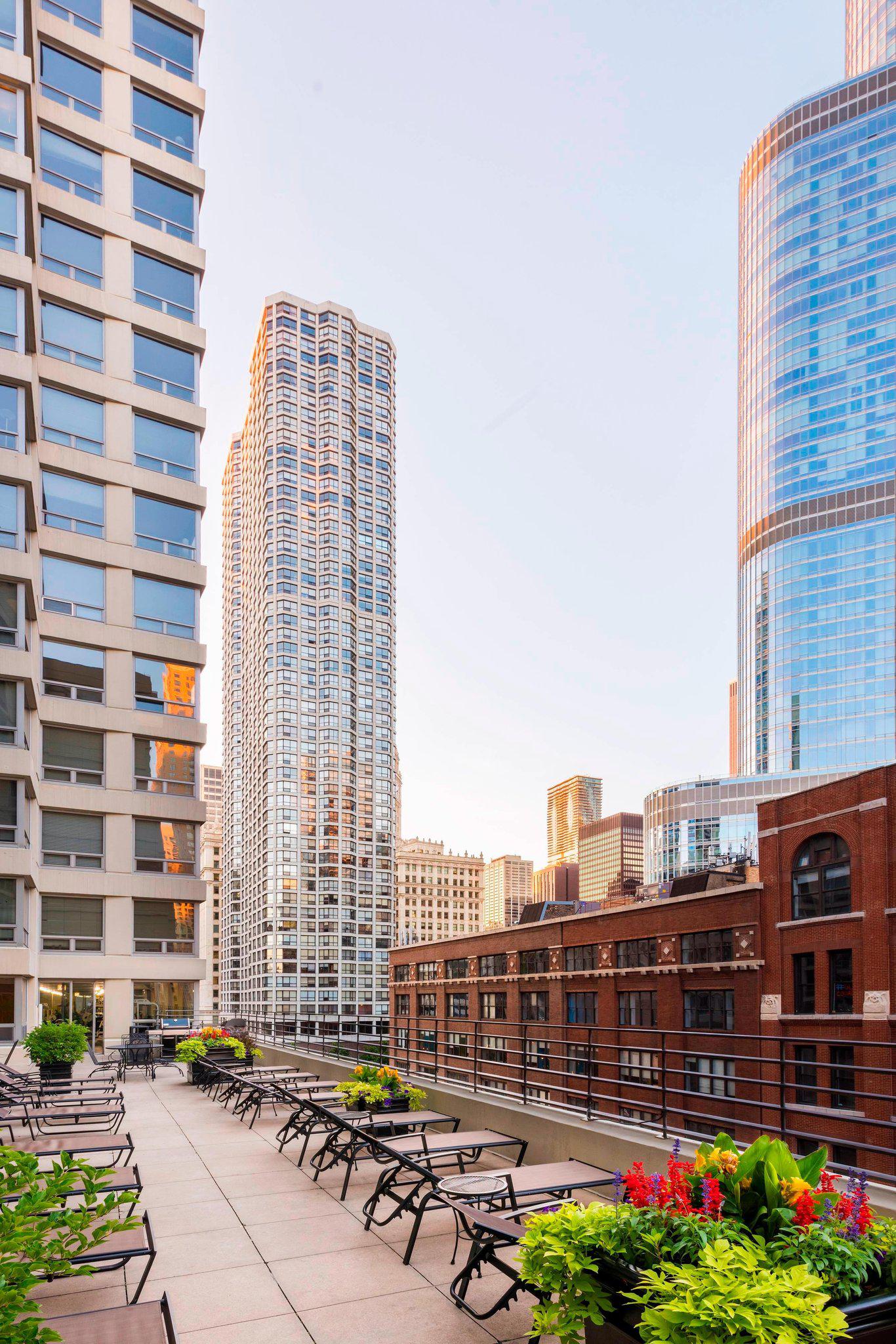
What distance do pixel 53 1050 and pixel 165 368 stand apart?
64.6 ft

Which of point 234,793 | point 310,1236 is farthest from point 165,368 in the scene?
point 234,793

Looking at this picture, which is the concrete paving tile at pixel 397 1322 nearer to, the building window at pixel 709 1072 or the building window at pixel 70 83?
the building window at pixel 70 83

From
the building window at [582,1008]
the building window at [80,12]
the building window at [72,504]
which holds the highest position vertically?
the building window at [80,12]

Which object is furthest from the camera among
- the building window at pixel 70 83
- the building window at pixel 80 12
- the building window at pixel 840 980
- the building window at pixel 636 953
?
the building window at pixel 636 953

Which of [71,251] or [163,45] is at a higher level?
[163,45]

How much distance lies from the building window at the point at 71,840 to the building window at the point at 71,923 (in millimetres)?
926

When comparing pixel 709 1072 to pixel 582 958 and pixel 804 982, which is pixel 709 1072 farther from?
pixel 582 958

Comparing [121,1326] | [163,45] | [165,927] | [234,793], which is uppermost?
[163,45]

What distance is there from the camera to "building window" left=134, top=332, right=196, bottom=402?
1049 inches

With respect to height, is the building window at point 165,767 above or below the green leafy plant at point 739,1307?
above

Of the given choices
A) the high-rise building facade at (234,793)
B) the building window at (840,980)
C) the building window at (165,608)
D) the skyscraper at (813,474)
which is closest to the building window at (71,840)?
the building window at (165,608)

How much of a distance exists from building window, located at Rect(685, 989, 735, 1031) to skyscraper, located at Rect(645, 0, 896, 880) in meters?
73.7

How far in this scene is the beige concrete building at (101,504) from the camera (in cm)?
2184

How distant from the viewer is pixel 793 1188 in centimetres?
369
